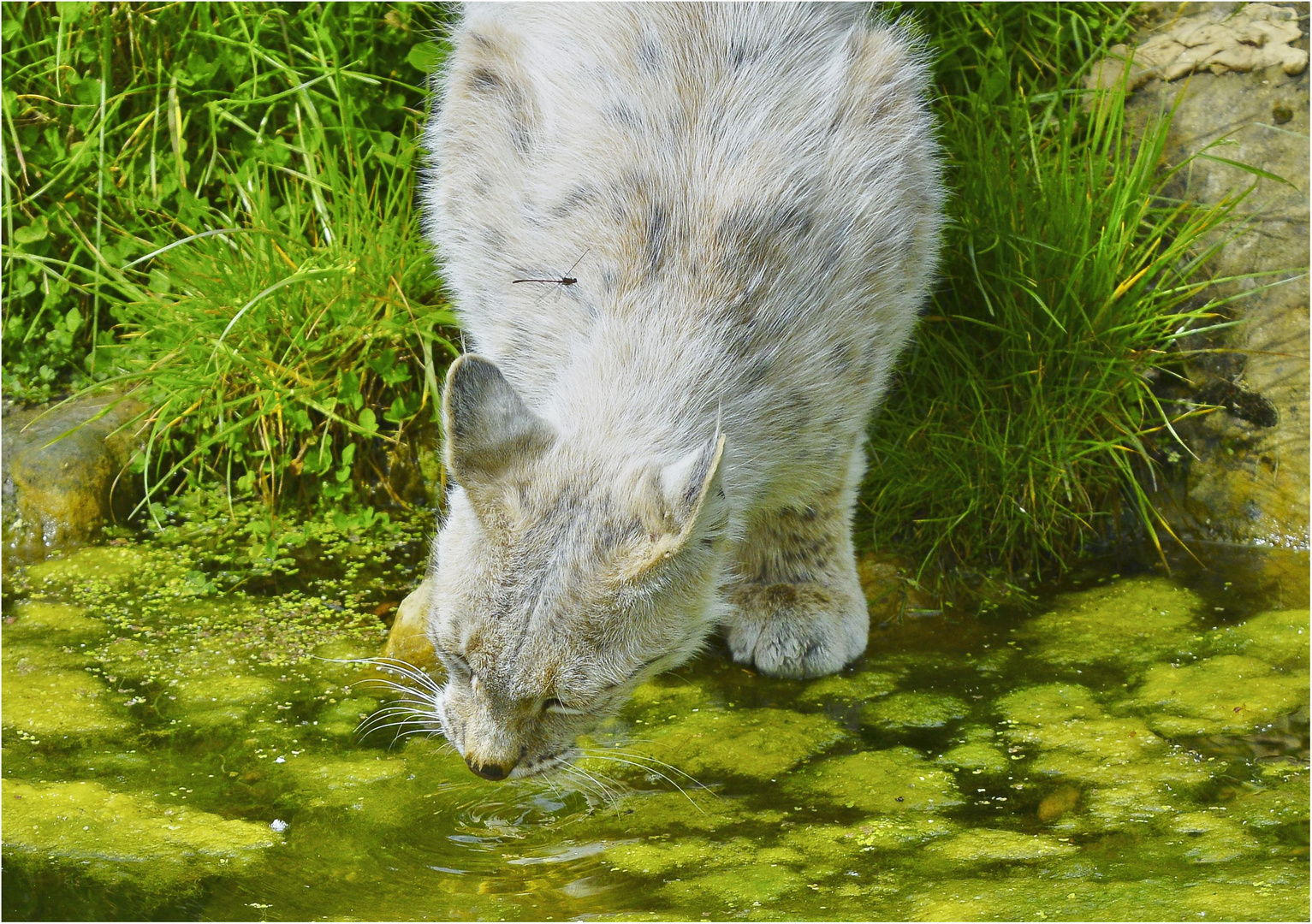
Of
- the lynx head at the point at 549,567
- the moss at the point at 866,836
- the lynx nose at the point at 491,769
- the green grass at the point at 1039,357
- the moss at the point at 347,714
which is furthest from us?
the green grass at the point at 1039,357

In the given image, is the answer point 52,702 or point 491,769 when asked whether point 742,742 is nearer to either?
point 491,769

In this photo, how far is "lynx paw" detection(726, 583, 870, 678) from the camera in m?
3.96

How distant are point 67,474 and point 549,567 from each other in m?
2.47

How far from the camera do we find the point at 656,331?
316 centimetres

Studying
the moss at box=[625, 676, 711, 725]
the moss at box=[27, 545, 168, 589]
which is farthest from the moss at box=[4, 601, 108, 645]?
the moss at box=[625, 676, 711, 725]

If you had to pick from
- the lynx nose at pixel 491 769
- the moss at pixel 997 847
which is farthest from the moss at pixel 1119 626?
the lynx nose at pixel 491 769

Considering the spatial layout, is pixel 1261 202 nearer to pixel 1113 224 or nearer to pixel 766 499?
pixel 1113 224

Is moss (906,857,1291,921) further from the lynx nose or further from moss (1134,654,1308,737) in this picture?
the lynx nose

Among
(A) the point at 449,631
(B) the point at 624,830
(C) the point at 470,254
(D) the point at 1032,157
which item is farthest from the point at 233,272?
(D) the point at 1032,157

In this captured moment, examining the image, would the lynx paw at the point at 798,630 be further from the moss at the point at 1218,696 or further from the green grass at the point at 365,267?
the moss at the point at 1218,696

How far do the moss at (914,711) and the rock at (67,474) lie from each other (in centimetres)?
274

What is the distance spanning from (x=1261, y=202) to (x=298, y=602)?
3801mm

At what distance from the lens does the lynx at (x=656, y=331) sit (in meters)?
2.88

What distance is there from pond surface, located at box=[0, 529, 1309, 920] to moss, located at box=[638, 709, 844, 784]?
0.03 feet
